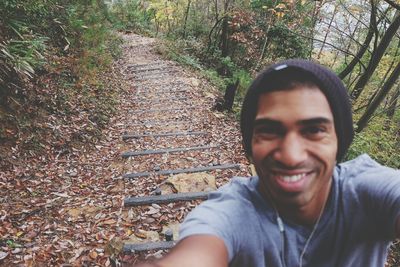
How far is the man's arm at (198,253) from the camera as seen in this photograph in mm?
1310

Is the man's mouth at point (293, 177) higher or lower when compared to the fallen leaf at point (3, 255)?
higher

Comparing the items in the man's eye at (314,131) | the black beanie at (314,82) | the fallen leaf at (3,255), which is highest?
the black beanie at (314,82)

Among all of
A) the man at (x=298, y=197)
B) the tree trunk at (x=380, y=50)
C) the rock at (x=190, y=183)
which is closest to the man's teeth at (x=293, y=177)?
the man at (x=298, y=197)

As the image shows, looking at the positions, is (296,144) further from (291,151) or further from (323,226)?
(323,226)

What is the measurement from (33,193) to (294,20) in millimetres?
13090

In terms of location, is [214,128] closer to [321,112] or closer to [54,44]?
[54,44]

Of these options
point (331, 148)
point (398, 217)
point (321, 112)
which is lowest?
point (398, 217)

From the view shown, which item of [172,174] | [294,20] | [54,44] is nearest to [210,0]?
[294,20]

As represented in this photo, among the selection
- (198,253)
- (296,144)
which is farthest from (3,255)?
(296,144)

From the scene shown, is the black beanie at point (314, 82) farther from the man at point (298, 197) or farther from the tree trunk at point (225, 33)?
the tree trunk at point (225, 33)

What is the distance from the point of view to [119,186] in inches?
212

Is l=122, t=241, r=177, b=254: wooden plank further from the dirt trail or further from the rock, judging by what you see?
the rock

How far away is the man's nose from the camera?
145 centimetres

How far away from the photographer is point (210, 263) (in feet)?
4.53
